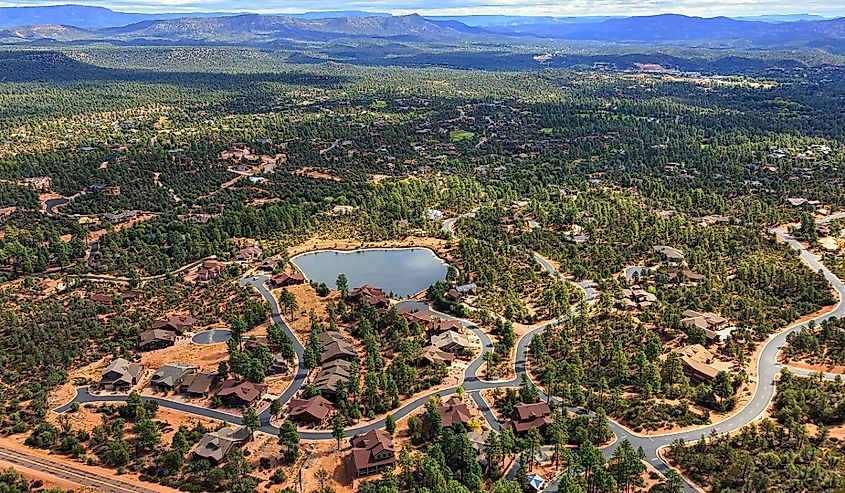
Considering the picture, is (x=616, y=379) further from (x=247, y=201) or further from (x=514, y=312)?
(x=247, y=201)

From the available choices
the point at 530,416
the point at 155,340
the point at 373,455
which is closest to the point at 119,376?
the point at 155,340

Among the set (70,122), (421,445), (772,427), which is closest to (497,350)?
(421,445)

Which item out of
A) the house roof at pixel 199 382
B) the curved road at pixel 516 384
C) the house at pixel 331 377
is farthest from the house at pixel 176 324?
the house at pixel 331 377

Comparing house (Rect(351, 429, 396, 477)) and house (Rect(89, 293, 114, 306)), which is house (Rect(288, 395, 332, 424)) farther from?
house (Rect(89, 293, 114, 306))

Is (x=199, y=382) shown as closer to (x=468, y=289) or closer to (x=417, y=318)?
(x=417, y=318)

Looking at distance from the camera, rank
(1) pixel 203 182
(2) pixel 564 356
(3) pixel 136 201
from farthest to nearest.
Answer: (1) pixel 203 182, (3) pixel 136 201, (2) pixel 564 356

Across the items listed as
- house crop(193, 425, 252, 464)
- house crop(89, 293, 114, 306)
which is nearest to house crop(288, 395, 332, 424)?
house crop(193, 425, 252, 464)
